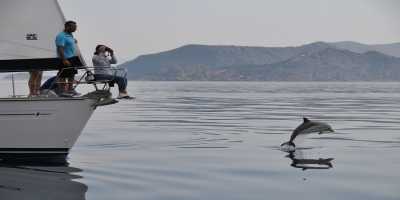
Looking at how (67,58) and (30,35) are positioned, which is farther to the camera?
(67,58)

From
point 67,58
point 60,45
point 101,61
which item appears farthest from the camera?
point 101,61

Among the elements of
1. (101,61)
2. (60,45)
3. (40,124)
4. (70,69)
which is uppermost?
(60,45)

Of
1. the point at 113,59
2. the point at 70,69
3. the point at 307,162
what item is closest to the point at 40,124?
the point at 70,69

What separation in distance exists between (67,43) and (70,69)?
73 centimetres

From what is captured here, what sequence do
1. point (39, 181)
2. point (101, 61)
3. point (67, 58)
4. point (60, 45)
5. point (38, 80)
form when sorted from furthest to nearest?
point (38, 80) < point (101, 61) < point (67, 58) < point (60, 45) < point (39, 181)

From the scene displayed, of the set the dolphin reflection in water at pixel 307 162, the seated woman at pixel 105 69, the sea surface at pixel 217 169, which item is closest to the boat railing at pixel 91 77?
the seated woman at pixel 105 69

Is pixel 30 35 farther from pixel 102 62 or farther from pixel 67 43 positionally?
pixel 102 62

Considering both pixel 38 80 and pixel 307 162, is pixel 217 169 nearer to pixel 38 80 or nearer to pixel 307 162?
pixel 307 162

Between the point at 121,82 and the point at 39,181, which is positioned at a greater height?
the point at 121,82

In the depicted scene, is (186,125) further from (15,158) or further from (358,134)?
(15,158)

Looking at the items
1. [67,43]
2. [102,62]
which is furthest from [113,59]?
[67,43]

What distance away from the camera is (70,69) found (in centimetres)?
1477

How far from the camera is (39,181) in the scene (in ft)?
41.9

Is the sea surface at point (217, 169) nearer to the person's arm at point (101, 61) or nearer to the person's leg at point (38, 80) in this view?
the person's leg at point (38, 80)
